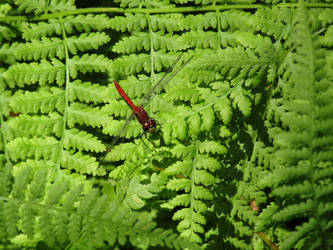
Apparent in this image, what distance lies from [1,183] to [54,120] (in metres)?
0.82

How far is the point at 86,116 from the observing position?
274cm

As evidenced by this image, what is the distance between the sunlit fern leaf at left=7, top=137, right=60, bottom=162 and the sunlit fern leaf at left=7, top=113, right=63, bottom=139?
0.23 feet

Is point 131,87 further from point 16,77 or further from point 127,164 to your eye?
point 16,77

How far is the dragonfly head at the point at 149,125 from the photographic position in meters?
2.60

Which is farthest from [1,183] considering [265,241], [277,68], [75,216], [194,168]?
[277,68]

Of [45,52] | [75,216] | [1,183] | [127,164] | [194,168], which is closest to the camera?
[75,216]

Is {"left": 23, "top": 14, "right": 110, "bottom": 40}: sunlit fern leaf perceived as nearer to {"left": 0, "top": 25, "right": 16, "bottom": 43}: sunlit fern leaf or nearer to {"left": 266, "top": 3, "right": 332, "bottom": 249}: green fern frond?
{"left": 0, "top": 25, "right": 16, "bottom": 43}: sunlit fern leaf

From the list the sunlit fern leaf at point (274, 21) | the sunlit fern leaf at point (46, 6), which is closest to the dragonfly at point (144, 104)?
the sunlit fern leaf at point (274, 21)

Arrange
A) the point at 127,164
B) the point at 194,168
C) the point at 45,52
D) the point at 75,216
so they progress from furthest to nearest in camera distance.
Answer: the point at 45,52 → the point at 127,164 → the point at 194,168 → the point at 75,216

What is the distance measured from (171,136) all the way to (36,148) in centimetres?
135

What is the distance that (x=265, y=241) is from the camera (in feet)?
8.43

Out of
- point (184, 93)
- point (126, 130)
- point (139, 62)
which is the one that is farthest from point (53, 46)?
point (184, 93)

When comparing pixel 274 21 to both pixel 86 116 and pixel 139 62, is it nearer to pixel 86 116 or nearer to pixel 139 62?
pixel 139 62

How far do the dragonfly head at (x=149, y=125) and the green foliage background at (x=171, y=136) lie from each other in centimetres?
8
